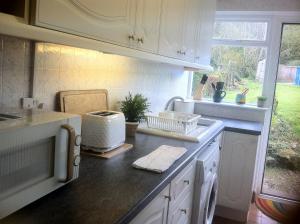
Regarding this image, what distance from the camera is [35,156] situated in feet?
3.01

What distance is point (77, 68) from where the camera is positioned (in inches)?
63.0

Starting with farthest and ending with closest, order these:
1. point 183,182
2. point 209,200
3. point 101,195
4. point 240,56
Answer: point 240,56, point 209,200, point 183,182, point 101,195

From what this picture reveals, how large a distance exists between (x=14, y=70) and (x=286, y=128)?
9.28 ft

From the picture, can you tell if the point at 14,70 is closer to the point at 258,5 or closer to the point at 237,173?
the point at 237,173

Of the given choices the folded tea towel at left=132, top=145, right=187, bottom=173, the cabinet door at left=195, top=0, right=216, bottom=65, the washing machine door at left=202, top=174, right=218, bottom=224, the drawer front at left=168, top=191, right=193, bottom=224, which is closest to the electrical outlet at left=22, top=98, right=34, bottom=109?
the folded tea towel at left=132, top=145, right=187, bottom=173

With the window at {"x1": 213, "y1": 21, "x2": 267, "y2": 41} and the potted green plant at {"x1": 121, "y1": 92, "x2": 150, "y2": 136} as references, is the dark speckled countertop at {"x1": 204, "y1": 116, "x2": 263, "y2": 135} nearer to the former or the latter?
the window at {"x1": 213, "y1": 21, "x2": 267, "y2": 41}

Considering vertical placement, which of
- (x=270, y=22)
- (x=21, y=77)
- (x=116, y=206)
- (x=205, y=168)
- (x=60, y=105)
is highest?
(x=270, y=22)

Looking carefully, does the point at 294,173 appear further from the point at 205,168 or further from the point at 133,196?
the point at 133,196

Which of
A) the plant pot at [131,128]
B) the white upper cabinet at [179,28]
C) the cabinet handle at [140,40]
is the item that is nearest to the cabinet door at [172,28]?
the white upper cabinet at [179,28]

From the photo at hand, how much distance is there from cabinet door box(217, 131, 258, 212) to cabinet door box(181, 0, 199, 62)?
0.87 meters

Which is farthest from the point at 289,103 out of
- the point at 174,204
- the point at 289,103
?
the point at 174,204

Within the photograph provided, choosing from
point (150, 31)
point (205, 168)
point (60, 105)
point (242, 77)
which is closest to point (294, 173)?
point (242, 77)

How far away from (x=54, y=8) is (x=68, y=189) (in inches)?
23.3

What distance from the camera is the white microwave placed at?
2.65ft
